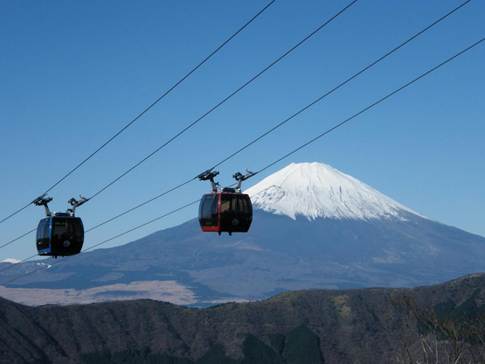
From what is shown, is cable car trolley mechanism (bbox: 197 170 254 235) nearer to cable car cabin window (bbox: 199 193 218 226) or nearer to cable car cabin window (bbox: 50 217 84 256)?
cable car cabin window (bbox: 199 193 218 226)

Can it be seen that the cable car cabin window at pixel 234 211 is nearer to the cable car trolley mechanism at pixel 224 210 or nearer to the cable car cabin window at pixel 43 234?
the cable car trolley mechanism at pixel 224 210

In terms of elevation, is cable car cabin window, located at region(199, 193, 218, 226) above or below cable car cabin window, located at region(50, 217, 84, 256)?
below

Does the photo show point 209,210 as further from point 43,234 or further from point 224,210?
point 43,234

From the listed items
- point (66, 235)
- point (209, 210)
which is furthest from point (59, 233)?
point (209, 210)

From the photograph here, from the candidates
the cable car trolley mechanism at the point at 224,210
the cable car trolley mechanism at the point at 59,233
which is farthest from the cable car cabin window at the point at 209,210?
the cable car trolley mechanism at the point at 59,233

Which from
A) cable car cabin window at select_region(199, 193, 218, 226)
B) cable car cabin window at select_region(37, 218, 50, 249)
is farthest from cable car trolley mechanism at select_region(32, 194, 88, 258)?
cable car cabin window at select_region(199, 193, 218, 226)

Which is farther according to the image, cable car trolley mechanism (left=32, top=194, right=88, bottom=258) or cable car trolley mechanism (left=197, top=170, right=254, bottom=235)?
cable car trolley mechanism (left=32, top=194, right=88, bottom=258)

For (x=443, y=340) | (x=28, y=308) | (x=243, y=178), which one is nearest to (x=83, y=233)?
(x=243, y=178)
